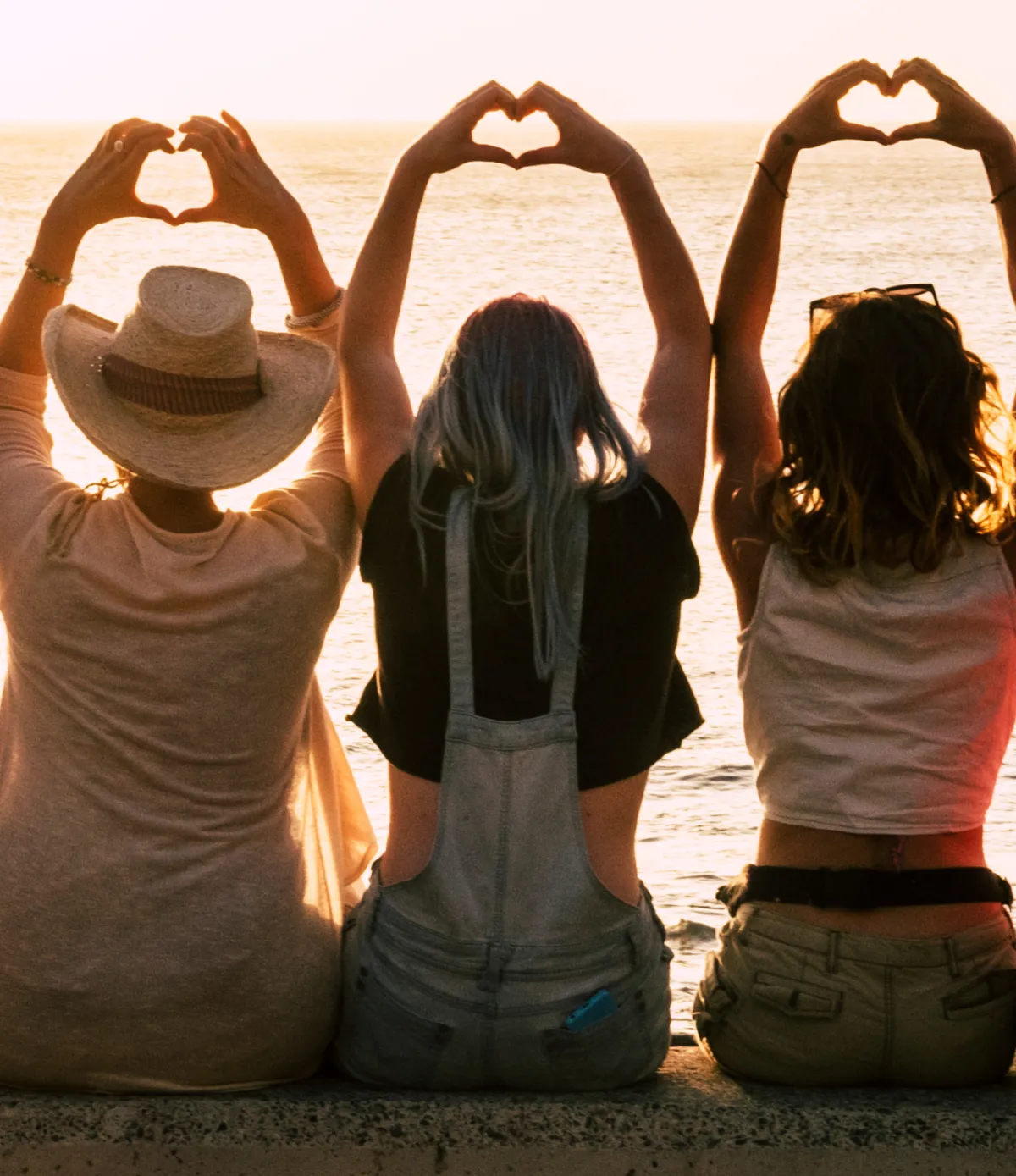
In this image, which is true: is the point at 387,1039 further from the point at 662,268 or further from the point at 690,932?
the point at 690,932

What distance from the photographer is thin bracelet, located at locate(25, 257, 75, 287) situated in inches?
101

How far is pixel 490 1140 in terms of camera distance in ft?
7.52

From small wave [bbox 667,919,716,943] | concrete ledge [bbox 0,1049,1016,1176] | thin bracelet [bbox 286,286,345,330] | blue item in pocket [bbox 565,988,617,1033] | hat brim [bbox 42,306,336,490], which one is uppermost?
thin bracelet [bbox 286,286,345,330]

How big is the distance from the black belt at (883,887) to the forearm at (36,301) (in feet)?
3.79

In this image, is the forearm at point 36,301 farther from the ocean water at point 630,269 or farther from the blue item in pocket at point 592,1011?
the blue item in pocket at point 592,1011

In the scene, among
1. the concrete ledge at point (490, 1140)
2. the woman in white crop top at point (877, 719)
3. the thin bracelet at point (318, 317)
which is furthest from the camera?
the thin bracelet at point (318, 317)

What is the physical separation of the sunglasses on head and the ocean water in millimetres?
223

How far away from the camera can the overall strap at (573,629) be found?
234 centimetres

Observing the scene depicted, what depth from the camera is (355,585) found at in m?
9.05

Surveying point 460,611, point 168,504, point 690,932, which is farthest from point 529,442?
point 690,932

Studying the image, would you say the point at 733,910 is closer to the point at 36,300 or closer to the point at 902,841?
the point at 902,841

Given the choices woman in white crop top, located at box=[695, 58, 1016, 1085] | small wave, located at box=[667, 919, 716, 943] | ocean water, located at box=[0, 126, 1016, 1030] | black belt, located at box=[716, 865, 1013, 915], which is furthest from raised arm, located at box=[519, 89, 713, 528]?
small wave, located at box=[667, 919, 716, 943]

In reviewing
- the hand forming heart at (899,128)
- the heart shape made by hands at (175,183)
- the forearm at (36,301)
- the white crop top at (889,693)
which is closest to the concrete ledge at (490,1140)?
the white crop top at (889,693)

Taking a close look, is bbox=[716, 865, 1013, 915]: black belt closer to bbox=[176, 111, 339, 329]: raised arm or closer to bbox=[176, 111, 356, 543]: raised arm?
bbox=[176, 111, 356, 543]: raised arm
